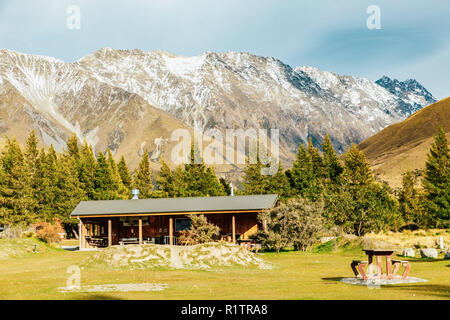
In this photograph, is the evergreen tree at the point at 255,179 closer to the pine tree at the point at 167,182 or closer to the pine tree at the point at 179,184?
the pine tree at the point at 179,184

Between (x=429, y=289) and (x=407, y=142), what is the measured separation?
168 metres

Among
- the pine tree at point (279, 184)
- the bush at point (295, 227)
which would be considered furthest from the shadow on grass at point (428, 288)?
the pine tree at point (279, 184)

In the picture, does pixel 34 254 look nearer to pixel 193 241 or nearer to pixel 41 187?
pixel 193 241

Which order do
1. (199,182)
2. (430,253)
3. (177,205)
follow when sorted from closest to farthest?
(430,253) < (177,205) < (199,182)

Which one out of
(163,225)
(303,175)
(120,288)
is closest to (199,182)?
(303,175)

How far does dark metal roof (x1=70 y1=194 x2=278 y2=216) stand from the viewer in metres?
40.6

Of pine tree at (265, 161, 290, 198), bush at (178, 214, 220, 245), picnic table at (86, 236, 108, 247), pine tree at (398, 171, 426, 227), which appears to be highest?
pine tree at (265, 161, 290, 198)

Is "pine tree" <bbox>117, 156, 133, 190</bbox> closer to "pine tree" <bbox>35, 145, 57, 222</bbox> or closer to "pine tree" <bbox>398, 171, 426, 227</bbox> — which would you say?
"pine tree" <bbox>35, 145, 57, 222</bbox>

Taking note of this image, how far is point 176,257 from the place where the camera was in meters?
23.0

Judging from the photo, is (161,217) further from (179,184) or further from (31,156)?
(31,156)

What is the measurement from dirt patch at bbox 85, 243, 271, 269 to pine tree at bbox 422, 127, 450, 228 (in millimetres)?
36181

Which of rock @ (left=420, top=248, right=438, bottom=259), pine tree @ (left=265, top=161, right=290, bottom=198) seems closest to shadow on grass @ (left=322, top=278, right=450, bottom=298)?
rock @ (left=420, top=248, right=438, bottom=259)
